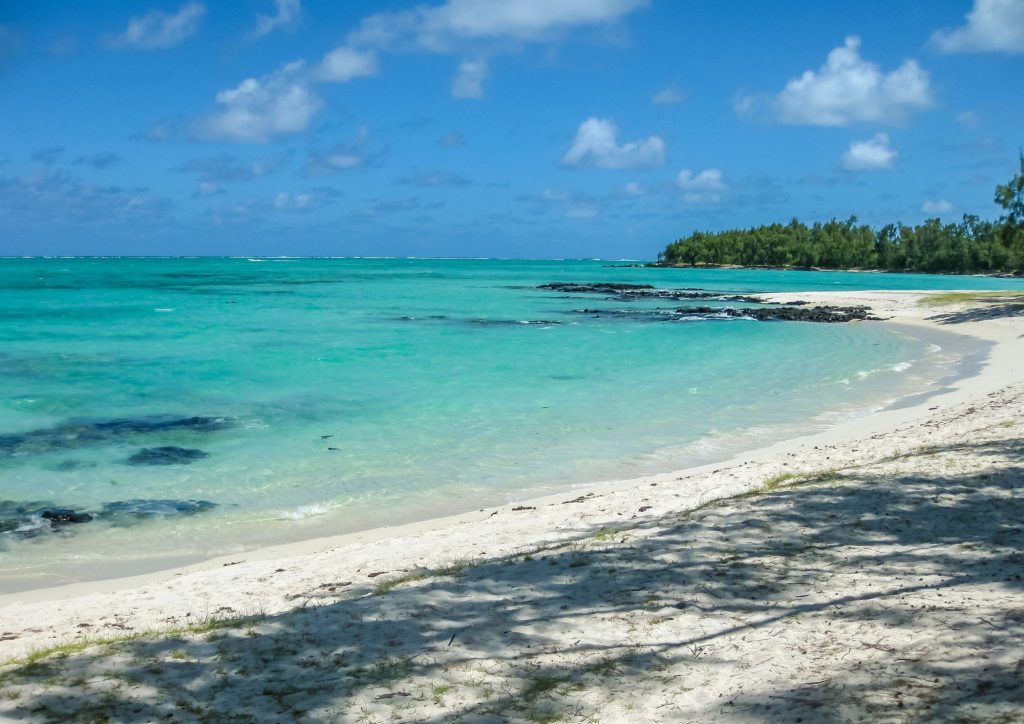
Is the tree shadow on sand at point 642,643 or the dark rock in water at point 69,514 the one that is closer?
the tree shadow on sand at point 642,643

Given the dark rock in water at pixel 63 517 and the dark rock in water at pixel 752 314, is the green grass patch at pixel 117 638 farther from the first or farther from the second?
the dark rock in water at pixel 752 314

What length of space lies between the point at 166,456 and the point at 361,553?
7.63 meters

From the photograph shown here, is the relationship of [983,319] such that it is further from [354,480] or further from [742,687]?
[742,687]

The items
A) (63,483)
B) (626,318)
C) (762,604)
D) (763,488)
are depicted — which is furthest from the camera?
(626,318)

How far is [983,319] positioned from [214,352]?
125 ft

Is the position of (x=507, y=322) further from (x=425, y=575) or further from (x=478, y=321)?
(x=425, y=575)

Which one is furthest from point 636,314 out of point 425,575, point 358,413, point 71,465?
point 425,575

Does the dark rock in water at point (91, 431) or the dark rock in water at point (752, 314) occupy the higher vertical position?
the dark rock in water at point (752, 314)

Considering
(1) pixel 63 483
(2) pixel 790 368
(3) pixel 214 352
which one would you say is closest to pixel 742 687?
(1) pixel 63 483

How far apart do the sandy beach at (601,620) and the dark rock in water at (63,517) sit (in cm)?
256

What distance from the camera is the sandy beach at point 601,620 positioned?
4.99 m

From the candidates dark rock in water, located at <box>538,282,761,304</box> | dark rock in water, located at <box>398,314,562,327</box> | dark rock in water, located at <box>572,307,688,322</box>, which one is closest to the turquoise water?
dark rock in water, located at <box>398,314,562,327</box>

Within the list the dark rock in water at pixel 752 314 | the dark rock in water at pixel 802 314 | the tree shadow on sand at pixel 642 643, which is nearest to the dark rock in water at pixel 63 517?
the tree shadow on sand at pixel 642 643

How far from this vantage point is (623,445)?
53.7ft
